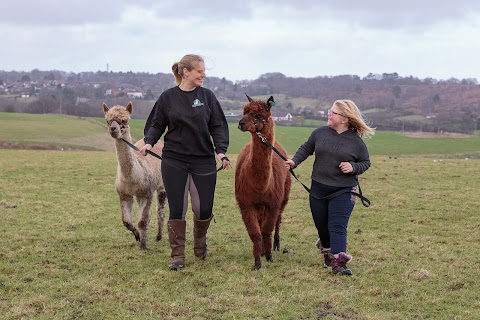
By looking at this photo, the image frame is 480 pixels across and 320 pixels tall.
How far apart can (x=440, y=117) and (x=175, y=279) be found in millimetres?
70675

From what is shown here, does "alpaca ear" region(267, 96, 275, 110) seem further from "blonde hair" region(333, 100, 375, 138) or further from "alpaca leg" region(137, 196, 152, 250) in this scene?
"alpaca leg" region(137, 196, 152, 250)

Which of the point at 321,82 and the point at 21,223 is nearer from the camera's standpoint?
the point at 21,223

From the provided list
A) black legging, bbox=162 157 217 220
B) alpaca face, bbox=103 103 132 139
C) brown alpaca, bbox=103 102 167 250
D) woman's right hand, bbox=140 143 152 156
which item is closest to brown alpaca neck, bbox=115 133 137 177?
brown alpaca, bbox=103 102 167 250

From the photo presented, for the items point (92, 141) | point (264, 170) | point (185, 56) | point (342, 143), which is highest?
point (185, 56)

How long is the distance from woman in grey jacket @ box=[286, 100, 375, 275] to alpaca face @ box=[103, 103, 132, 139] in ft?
6.67

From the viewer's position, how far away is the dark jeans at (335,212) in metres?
5.34

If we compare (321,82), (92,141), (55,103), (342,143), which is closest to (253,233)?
(342,143)

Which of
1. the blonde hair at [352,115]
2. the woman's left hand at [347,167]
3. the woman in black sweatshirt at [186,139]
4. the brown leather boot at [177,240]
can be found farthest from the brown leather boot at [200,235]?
the blonde hair at [352,115]

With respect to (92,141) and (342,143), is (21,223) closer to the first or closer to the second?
(342,143)

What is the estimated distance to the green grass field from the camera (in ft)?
14.1

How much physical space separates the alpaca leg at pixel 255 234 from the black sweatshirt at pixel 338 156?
84cm

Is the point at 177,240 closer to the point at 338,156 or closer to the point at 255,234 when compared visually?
the point at 255,234

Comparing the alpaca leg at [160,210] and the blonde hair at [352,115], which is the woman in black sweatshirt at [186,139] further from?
the alpaca leg at [160,210]

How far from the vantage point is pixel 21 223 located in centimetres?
797
